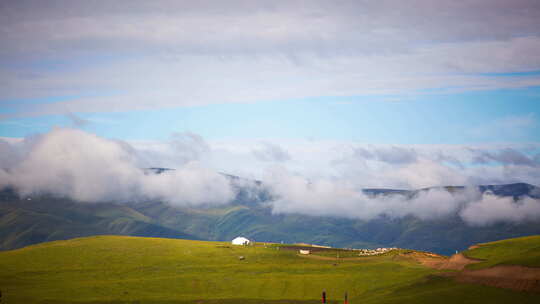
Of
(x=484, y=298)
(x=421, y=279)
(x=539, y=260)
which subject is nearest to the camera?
(x=484, y=298)

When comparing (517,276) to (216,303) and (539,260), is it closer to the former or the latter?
(539,260)

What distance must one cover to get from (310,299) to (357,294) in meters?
16.6

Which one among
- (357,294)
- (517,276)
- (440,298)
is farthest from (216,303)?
(517,276)

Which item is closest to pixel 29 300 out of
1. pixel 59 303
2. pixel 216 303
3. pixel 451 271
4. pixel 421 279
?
pixel 59 303

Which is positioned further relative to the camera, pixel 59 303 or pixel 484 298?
pixel 59 303

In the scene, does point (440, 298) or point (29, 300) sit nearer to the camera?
point (440, 298)

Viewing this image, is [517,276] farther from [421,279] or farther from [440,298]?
[421,279]

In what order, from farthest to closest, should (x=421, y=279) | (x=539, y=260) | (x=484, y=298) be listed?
(x=421, y=279), (x=539, y=260), (x=484, y=298)

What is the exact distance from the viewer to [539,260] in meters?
155

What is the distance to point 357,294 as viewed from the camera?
193125 mm

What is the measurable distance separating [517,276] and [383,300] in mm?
37479

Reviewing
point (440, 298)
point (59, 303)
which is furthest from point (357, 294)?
point (59, 303)

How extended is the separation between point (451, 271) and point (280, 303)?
61994 millimetres

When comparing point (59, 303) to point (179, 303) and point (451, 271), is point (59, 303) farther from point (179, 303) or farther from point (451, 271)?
point (451, 271)
